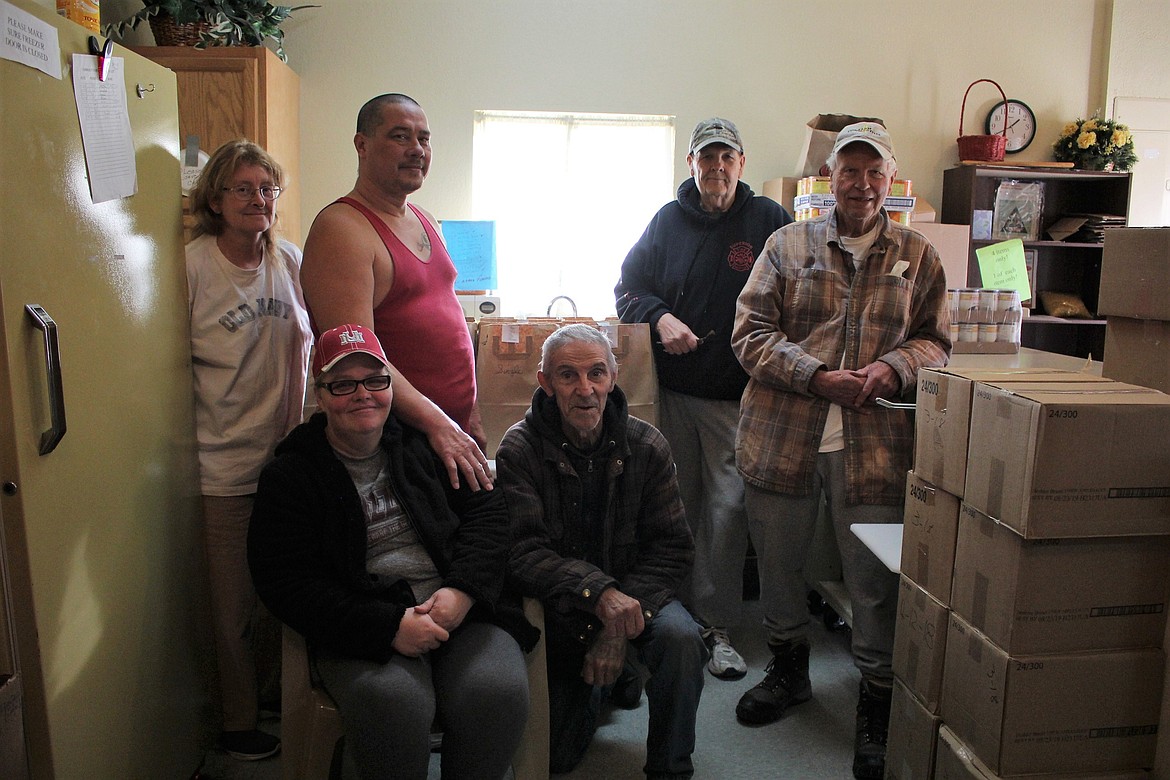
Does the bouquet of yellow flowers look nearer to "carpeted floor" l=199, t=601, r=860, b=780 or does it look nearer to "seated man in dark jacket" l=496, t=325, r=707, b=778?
"carpeted floor" l=199, t=601, r=860, b=780

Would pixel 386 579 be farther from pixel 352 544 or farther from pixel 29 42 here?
pixel 29 42

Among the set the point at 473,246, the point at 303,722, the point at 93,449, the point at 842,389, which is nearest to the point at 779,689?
the point at 842,389

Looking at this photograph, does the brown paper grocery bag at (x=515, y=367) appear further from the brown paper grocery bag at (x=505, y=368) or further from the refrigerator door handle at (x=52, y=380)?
the refrigerator door handle at (x=52, y=380)

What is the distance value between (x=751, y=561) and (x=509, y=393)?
114 cm

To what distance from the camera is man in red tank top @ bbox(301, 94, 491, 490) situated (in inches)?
70.1

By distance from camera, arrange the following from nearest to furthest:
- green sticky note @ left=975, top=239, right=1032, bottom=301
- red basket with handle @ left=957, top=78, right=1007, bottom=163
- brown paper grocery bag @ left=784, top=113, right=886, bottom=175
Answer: green sticky note @ left=975, top=239, right=1032, bottom=301 < brown paper grocery bag @ left=784, top=113, right=886, bottom=175 < red basket with handle @ left=957, top=78, right=1007, bottom=163

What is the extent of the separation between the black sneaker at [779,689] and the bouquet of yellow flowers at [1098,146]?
391 centimetres

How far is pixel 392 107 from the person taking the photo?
1.85 m

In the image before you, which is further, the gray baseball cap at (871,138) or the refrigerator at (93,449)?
the gray baseball cap at (871,138)

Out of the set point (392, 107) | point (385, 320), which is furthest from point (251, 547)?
point (392, 107)

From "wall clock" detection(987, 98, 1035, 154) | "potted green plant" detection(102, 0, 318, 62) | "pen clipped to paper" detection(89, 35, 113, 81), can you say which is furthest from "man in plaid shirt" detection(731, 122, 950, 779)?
"wall clock" detection(987, 98, 1035, 154)

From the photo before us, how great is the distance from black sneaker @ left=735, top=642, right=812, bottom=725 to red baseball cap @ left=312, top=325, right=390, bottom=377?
4.45ft

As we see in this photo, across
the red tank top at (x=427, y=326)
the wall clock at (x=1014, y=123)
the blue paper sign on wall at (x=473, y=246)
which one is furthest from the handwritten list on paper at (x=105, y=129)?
the wall clock at (x=1014, y=123)

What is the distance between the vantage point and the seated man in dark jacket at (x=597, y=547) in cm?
187
